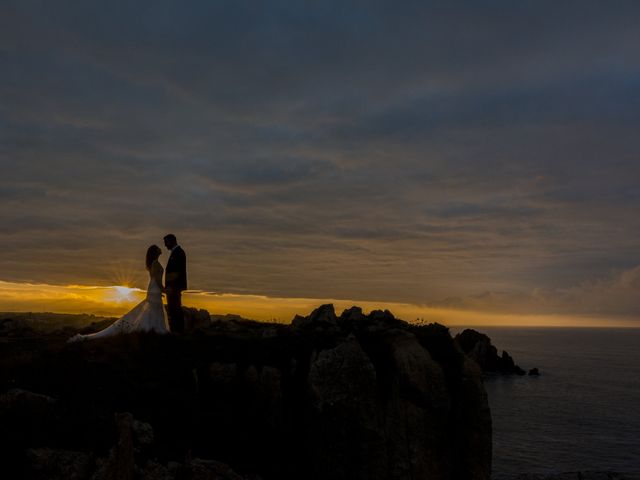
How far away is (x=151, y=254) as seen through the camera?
78.6 feet

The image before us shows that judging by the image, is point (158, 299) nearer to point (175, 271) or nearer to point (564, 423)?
point (175, 271)

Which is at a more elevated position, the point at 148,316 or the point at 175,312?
the point at 175,312

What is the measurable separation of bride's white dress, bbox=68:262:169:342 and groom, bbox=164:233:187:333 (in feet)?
1.65

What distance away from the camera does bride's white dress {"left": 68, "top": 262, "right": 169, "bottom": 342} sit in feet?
76.5

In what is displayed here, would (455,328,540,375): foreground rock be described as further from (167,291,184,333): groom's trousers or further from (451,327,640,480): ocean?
(167,291,184,333): groom's trousers

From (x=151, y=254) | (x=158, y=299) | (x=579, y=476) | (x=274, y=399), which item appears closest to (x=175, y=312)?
(x=158, y=299)

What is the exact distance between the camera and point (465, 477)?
22656 millimetres

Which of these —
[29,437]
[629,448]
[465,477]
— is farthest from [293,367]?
[629,448]

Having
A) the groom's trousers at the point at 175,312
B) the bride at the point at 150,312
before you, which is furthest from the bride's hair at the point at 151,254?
the groom's trousers at the point at 175,312

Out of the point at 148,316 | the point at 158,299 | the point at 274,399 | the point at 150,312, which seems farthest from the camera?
the point at 158,299

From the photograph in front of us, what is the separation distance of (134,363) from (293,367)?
21.5ft

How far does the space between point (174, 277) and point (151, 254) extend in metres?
1.57

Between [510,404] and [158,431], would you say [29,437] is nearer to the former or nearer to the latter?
[158,431]

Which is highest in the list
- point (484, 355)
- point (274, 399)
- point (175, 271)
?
point (175, 271)
